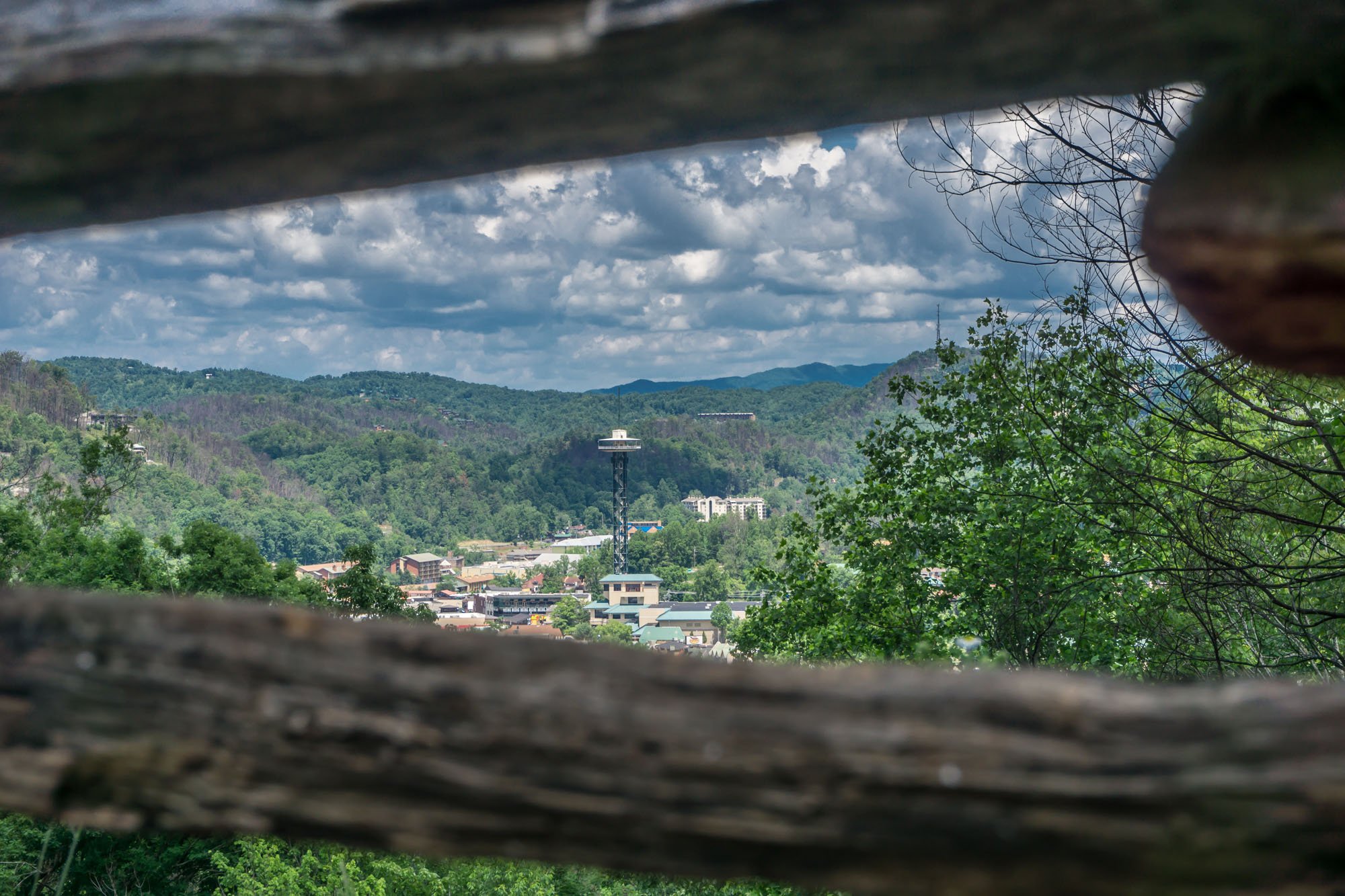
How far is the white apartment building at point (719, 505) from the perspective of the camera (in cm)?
9256

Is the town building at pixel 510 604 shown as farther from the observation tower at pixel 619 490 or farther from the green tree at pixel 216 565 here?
the green tree at pixel 216 565

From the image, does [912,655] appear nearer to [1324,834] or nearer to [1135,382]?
[1135,382]

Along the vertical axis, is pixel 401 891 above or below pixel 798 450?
below

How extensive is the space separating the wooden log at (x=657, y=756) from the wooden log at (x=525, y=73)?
45cm

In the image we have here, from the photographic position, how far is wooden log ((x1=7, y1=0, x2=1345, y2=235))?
806 mm

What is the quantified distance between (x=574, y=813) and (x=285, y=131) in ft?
2.26

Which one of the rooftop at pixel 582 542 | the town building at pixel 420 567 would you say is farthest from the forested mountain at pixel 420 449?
the town building at pixel 420 567

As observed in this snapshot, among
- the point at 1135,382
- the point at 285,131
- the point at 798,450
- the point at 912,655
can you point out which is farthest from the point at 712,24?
the point at 798,450

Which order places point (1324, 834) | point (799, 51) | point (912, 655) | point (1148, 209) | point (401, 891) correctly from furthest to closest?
point (401, 891) → point (912, 655) → point (1148, 209) → point (799, 51) → point (1324, 834)

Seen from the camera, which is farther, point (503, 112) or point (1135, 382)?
point (1135, 382)

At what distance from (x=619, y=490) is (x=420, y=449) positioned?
23.1 m

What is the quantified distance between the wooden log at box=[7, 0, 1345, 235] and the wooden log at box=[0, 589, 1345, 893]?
17.7 inches

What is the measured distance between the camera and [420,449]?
9031 centimetres

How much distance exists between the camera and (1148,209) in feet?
3.25
